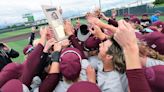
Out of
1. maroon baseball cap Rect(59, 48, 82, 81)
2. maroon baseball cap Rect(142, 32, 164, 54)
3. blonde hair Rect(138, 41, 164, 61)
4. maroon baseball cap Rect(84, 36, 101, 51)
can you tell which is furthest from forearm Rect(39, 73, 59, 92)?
maroon baseball cap Rect(142, 32, 164, 54)

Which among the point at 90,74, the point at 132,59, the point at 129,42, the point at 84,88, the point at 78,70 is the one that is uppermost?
the point at 129,42

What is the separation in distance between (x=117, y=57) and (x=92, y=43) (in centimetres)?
119

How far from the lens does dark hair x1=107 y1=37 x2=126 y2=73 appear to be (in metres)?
2.33

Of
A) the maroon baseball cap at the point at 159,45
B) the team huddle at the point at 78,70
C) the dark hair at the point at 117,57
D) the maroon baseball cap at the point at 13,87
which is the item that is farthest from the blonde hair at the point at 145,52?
the maroon baseball cap at the point at 13,87

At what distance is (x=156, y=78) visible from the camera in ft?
6.11

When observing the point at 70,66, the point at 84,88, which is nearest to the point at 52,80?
the point at 70,66

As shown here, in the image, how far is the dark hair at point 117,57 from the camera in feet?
7.64

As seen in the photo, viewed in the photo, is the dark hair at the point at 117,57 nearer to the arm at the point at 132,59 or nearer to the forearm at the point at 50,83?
the forearm at the point at 50,83

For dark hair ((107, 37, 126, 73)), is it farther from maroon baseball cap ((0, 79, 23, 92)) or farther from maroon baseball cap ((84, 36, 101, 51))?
maroon baseball cap ((84, 36, 101, 51))

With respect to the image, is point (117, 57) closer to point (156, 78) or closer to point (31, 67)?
point (156, 78)

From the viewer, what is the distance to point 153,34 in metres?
3.26

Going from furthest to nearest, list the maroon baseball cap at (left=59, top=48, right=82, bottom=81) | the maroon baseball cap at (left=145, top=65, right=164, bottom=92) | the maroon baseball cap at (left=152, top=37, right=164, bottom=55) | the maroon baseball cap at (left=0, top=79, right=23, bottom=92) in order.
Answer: the maroon baseball cap at (left=152, top=37, right=164, bottom=55)
the maroon baseball cap at (left=59, top=48, right=82, bottom=81)
the maroon baseball cap at (left=0, top=79, right=23, bottom=92)
the maroon baseball cap at (left=145, top=65, right=164, bottom=92)

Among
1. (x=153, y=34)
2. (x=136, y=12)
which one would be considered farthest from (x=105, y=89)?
(x=136, y=12)

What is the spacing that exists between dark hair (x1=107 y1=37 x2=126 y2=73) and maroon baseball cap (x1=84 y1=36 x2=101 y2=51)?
1075mm
